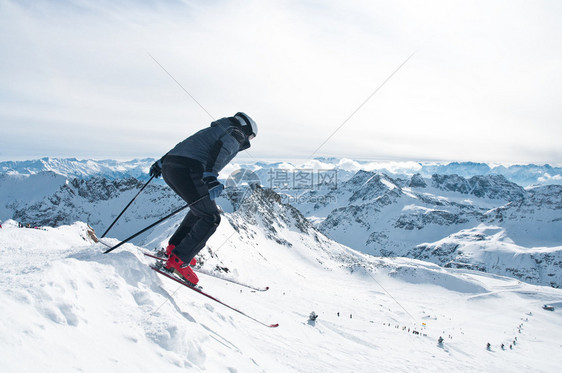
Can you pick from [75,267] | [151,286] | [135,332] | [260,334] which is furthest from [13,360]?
[260,334]

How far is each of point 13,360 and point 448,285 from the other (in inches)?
3600

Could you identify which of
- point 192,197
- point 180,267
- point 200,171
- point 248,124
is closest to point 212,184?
point 200,171

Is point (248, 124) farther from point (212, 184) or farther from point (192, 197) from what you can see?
point (192, 197)

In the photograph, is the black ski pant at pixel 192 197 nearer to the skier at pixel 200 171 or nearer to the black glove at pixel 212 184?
the skier at pixel 200 171

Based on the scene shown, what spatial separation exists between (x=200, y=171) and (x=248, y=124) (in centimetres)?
154

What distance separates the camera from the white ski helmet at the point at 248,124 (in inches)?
267

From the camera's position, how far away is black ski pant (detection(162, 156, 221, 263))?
622cm

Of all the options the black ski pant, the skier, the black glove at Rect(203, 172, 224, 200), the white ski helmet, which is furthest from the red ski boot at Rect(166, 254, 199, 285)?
the white ski helmet

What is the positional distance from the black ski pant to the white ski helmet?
1.35 metres

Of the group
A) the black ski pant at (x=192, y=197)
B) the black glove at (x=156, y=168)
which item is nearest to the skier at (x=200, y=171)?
the black ski pant at (x=192, y=197)

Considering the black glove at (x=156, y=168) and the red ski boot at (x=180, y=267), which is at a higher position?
the black glove at (x=156, y=168)

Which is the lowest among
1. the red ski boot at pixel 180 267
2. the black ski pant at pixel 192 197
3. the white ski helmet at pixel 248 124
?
the red ski boot at pixel 180 267

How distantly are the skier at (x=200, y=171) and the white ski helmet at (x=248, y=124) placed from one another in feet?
0.09

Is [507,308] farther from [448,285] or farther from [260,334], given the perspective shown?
[260,334]
